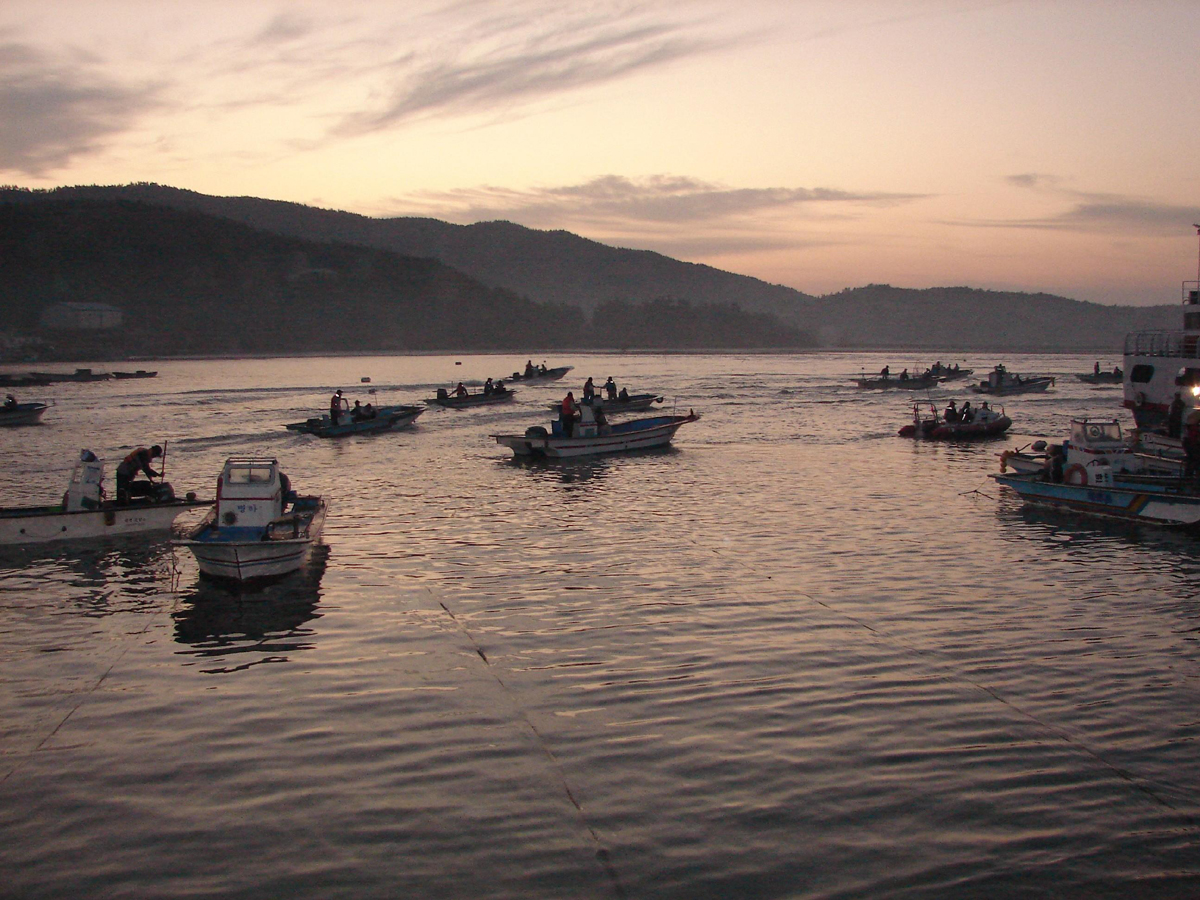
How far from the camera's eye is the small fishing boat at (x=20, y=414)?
57.9 metres

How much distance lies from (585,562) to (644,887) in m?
12.2

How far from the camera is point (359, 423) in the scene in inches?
1944

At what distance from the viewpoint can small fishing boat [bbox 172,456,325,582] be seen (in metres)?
18.2

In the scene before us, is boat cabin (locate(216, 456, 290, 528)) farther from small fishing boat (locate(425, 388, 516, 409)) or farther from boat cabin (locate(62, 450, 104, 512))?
small fishing boat (locate(425, 388, 516, 409))

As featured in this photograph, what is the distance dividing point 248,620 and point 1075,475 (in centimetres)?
2102

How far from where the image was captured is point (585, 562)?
20.0 metres

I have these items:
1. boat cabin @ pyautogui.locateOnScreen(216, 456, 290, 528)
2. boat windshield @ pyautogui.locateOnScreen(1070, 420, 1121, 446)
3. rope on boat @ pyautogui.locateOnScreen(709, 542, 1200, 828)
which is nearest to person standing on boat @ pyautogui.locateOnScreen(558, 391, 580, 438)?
boat windshield @ pyautogui.locateOnScreen(1070, 420, 1121, 446)

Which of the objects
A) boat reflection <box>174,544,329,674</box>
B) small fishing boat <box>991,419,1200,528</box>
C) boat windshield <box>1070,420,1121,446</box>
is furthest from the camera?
boat windshield <box>1070,420,1121,446</box>

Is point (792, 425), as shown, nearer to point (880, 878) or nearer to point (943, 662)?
point (943, 662)

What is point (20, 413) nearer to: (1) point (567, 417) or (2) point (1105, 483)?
(1) point (567, 417)

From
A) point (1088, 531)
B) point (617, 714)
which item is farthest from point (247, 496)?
point (1088, 531)

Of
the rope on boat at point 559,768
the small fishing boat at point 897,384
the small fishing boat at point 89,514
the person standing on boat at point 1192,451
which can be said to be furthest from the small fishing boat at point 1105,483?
the small fishing boat at point 897,384

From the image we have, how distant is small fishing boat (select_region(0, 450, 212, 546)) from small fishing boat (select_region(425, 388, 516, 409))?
40588 mm

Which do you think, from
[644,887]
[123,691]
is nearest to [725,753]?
[644,887]
